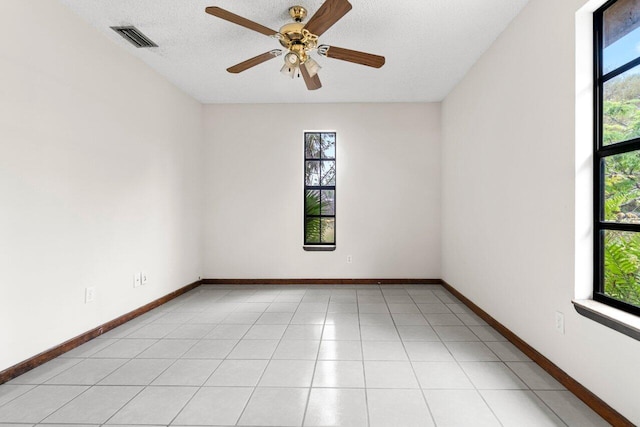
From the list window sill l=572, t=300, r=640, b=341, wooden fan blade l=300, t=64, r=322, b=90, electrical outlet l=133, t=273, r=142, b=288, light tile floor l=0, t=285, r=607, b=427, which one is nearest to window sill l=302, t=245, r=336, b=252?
light tile floor l=0, t=285, r=607, b=427

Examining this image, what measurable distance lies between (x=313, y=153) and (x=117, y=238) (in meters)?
2.92

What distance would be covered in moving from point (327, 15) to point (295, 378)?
95.4 inches

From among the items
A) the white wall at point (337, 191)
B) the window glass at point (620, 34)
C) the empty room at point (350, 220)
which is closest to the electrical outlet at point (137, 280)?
the empty room at point (350, 220)

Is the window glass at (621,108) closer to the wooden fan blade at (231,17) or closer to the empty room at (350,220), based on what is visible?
the empty room at (350,220)

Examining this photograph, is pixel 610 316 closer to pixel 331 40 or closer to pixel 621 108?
Answer: pixel 621 108

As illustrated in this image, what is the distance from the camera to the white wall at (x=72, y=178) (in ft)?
6.90

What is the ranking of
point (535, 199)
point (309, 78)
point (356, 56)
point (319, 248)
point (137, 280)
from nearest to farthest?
1. point (535, 199)
2. point (356, 56)
3. point (309, 78)
4. point (137, 280)
5. point (319, 248)

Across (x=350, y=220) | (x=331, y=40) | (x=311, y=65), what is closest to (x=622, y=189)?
(x=311, y=65)

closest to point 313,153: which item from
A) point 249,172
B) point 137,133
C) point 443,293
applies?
point 249,172

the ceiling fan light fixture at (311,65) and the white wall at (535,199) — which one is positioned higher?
the ceiling fan light fixture at (311,65)

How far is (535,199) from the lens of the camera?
2.33 metres

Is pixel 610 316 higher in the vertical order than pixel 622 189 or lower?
lower

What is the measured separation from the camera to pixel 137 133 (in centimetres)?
338

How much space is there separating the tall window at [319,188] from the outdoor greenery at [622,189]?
11.1 feet
